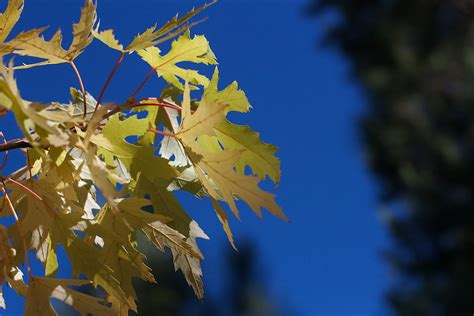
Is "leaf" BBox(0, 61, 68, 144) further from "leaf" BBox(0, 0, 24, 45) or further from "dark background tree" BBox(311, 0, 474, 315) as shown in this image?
"dark background tree" BBox(311, 0, 474, 315)

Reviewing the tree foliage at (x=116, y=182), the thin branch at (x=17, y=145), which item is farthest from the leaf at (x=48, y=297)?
the thin branch at (x=17, y=145)

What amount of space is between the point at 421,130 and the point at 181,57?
7.82 metres

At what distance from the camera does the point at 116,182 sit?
523 millimetres

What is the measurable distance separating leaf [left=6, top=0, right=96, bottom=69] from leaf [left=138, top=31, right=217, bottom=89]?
72 mm

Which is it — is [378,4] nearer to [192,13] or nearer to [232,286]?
[232,286]

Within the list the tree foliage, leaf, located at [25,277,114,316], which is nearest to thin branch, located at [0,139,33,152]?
the tree foliage

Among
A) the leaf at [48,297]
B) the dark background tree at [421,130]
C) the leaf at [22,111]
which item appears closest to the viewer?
the leaf at [22,111]

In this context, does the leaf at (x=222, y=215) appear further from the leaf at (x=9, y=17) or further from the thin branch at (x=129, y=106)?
the leaf at (x=9, y=17)

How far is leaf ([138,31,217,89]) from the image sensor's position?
1.79ft

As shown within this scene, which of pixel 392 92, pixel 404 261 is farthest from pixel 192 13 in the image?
pixel 392 92

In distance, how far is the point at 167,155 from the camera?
22.1 inches

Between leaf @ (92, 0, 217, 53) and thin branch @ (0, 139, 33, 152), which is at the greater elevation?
leaf @ (92, 0, 217, 53)

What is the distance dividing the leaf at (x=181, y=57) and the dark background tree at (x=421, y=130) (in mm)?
6634

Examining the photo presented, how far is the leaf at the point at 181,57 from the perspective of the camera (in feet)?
1.79
